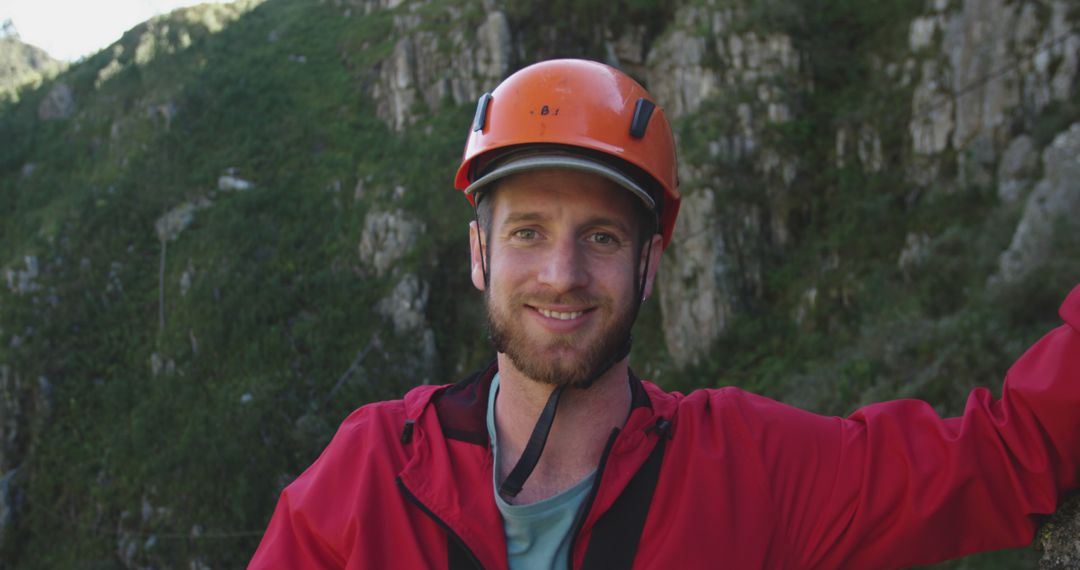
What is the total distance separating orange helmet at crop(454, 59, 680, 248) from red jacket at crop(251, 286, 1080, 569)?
0.63 m

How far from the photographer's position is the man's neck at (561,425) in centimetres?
186

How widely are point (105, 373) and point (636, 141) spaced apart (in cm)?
2345

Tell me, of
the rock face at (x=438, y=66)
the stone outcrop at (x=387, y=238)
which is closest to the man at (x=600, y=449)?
the stone outcrop at (x=387, y=238)

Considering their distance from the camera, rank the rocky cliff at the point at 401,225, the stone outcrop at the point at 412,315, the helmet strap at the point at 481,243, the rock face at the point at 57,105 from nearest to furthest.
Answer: the helmet strap at the point at 481,243 → the rocky cliff at the point at 401,225 → the stone outcrop at the point at 412,315 → the rock face at the point at 57,105

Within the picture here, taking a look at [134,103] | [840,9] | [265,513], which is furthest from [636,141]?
[134,103]

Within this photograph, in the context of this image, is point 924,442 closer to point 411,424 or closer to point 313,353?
point 411,424

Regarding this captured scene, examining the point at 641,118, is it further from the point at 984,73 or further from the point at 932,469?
the point at 984,73

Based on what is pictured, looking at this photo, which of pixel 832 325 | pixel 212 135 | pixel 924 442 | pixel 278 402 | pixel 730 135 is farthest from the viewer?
pixel 212 135

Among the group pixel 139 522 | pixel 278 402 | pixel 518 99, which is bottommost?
pixel 139 522

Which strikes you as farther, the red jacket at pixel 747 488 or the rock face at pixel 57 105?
the rock face at pixel 57 105

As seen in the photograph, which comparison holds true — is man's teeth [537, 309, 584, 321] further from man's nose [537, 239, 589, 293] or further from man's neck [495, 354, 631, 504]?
man's neck [495, 354, 631, 504]

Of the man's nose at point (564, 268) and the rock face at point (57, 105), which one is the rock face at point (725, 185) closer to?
the man's nose at point (564, 268)

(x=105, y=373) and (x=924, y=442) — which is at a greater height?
(x=924, y=442)

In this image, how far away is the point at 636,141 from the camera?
6.22ft
